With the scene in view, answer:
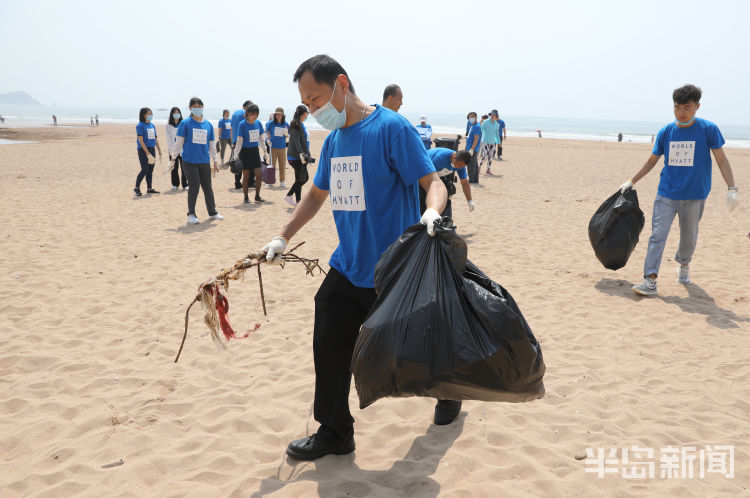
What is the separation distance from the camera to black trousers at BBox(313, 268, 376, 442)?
2.36m

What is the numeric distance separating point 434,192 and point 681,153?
3.67m

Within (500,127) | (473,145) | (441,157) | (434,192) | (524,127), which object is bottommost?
(434,192)

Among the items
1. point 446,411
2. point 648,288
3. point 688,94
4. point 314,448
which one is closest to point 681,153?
point 688,94

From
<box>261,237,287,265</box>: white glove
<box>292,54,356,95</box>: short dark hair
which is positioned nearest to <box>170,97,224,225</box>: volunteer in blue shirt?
<box>261,237,287,265</box>: white glove

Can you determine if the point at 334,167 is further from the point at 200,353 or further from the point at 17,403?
the point at 17,403

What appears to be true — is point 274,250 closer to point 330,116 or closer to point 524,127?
point 330,116

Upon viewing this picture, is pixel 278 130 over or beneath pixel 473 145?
over

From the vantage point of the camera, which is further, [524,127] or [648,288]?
[524,127]

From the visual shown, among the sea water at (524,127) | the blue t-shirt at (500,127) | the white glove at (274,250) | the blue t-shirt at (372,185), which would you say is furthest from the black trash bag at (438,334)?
the sea water at (524,127)

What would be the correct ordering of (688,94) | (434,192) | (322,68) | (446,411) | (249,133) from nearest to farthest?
(434,192) → (322,68) → (446,411) → (688,94) → (249,133)

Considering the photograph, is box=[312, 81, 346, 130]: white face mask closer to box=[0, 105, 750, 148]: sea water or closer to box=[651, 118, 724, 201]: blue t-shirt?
box=[651, 118, 724, 201]: blue t-shirt

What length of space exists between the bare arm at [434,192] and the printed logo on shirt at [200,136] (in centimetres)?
643

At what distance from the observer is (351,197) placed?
231 centimetres

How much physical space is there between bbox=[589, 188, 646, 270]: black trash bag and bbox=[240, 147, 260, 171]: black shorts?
644 cm
